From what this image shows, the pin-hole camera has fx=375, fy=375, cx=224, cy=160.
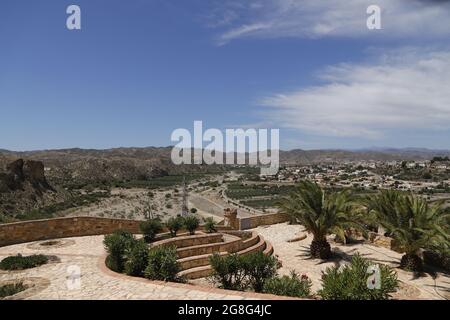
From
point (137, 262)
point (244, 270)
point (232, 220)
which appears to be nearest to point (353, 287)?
point (244, 270)

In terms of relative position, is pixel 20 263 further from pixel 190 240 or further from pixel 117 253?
pixel 190 240

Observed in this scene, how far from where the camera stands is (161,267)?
843 cm

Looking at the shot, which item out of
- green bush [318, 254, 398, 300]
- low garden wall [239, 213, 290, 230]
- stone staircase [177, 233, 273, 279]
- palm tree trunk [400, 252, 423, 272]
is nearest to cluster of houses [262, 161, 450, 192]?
low garden wall [239, 213, 290, 230]

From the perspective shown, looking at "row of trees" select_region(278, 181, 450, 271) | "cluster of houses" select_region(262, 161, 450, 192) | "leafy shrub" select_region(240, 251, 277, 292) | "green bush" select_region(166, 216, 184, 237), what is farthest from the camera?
"cluster of houses" select_region(262, 161, 450, 192)

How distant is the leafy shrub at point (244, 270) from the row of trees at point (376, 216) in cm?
448

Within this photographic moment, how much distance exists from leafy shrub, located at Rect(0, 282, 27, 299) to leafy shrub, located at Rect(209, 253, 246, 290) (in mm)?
4220

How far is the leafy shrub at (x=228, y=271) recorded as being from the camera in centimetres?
894

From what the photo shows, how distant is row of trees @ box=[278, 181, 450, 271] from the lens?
456 inches

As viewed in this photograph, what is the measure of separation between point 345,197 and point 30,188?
44.6 meters

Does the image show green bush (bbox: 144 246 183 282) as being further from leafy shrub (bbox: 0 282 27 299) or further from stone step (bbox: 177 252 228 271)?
leafy shrub (bbox: 0 282 27 299)

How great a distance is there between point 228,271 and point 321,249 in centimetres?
557

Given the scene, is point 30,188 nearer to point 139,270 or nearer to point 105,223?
point 105,223
